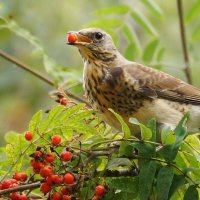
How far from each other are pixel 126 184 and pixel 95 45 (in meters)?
1.74

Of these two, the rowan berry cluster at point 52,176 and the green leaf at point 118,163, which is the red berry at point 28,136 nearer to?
the rowan berry cluster at point 52,176

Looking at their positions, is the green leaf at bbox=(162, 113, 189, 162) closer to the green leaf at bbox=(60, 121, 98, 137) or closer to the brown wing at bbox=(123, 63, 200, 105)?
the green leaf at bbox=(60, 121, 98, 137)

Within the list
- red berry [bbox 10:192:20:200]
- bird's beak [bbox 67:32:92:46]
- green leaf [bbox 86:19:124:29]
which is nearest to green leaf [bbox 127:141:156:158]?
red berry [bbox 10:192:20:200]

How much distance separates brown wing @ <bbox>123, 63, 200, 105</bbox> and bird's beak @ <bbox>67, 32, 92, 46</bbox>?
1.04 feet

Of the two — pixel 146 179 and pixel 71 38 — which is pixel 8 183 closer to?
pixel 146 179

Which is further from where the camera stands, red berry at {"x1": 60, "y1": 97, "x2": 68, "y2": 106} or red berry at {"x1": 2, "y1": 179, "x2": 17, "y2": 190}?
red berry at {"x1": 60, "y1": 97, "x2": 68, "y2": 106}

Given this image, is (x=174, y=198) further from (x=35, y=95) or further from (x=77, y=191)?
(x=35, y=95)

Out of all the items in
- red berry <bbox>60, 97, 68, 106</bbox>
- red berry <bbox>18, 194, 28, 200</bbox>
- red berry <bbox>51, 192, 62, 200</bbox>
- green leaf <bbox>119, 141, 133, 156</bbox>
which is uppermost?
red berry <bbox>60, 97, 68, 106</bbox>

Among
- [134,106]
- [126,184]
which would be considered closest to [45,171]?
[126,184]

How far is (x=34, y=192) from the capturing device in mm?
3705

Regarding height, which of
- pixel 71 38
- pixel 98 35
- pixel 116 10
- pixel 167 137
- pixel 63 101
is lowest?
pixel 167 137

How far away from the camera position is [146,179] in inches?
129

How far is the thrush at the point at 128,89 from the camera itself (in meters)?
4.45

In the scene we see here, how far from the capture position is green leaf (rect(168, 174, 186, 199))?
3276 millimetres
